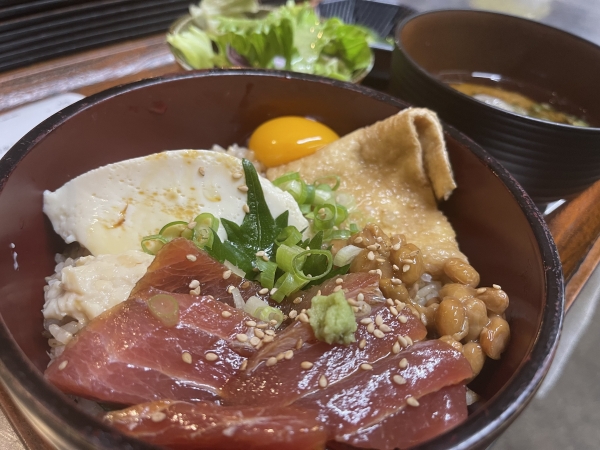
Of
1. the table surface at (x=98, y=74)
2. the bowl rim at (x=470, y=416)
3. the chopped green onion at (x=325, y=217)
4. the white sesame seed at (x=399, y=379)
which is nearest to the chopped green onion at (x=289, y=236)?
the chopped green onion at (x=325, y=217)

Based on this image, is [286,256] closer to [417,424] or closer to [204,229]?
A: [204,229]

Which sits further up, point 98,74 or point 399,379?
point 98,74

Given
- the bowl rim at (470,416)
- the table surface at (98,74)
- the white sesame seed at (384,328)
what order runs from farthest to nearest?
the table surface at (98,74) → the white sesame seed at (384,328) → the bowl rim at (470,416)

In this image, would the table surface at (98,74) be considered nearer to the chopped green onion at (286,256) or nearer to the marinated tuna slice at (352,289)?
the marinated tuna slice at (352,289)

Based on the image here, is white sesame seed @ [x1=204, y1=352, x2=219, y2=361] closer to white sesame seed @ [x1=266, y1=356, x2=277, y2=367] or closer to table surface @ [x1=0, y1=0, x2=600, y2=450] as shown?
white sesame seed @ [x1=266, y1=356, x2=277, y2=367]

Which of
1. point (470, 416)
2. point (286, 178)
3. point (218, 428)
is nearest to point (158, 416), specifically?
point (218, 428)

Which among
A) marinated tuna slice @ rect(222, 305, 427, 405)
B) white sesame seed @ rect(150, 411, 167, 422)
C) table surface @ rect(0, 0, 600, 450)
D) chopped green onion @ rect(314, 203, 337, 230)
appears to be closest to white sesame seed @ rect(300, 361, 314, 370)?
marinated tuna slice @ rect(222, 305, 427, 405)

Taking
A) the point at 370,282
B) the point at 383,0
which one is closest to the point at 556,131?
the point at 370,282
